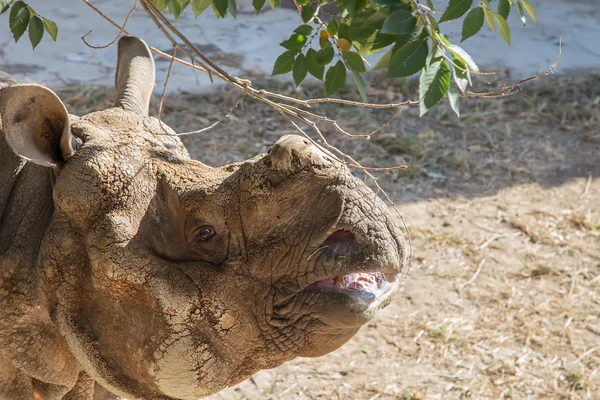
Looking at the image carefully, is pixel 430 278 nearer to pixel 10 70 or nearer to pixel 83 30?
pixel 10 70

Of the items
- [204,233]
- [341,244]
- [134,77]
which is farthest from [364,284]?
[134,77]

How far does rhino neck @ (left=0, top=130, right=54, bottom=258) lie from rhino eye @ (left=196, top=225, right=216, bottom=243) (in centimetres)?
46

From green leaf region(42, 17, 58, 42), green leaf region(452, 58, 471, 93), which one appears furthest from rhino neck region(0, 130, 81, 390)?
green leaf region(452, 58, 471, 93)

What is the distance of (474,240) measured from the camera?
643 cm

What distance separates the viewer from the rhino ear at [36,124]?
2461 mm

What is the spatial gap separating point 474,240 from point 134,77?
12.4ft

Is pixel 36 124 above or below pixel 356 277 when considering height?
above

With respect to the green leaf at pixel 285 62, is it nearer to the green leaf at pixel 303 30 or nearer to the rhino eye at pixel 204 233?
the green leaf at pixel 303 30

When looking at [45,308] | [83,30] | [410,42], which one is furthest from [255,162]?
[83,30]

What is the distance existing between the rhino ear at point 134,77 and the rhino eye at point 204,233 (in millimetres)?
687

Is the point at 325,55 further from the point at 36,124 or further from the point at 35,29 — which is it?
the point at 35,29

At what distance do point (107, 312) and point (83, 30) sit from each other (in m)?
7.95

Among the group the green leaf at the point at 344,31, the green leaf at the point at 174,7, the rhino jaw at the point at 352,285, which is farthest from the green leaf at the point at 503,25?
the green leaf at the point at 174,7

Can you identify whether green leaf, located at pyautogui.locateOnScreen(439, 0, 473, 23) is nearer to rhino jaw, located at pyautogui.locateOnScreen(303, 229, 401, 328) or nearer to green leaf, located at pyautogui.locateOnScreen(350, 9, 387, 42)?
green leaf, located at pyautogui.locateOnScreen(350, 9, 387, 42)
